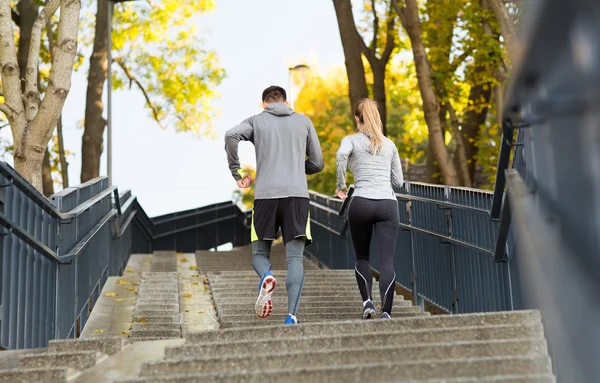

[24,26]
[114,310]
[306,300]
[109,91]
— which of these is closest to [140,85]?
[109,91]

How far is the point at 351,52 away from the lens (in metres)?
16.7

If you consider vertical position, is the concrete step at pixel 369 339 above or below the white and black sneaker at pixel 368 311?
below

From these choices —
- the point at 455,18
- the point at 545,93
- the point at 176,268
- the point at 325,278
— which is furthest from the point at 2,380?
the point at 455,18

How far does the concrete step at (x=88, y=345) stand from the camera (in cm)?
Result: 548

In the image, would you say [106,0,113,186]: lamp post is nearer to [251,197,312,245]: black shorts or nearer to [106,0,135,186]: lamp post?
[106,0,135,186]: lamp post

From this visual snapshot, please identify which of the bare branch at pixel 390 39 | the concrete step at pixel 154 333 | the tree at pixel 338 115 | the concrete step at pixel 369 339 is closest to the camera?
the concrete step at pixel 369 339

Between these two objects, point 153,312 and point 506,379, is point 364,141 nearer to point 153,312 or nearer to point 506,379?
point 153,312

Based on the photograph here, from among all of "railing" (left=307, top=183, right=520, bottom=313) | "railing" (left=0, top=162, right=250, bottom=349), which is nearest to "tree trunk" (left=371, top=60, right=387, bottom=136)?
"railing" (left=307, top=183, right=520, bottom=313)

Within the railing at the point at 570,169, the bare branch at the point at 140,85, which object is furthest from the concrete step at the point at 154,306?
the bare branch at the point at 140,85

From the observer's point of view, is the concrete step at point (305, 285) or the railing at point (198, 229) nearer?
the concrete step at point (305, 285)

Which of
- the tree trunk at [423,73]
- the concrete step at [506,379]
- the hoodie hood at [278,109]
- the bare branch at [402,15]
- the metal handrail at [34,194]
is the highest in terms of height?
the bare branch at [402,15]

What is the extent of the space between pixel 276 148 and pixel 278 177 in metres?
0.23

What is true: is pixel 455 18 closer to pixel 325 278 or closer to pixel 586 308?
pixel 325 278

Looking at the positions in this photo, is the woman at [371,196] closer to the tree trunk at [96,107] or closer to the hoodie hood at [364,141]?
the hoodie hood at [364,141]
